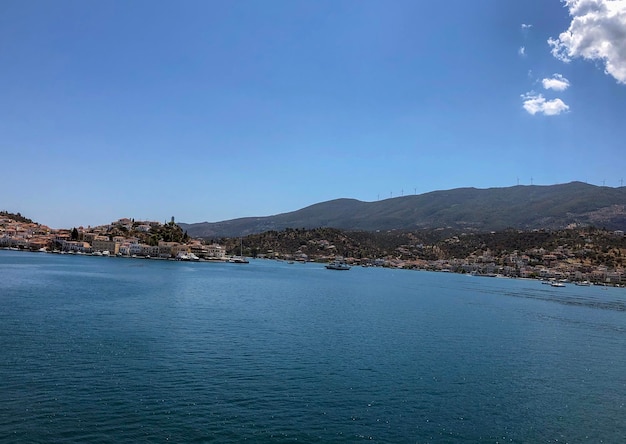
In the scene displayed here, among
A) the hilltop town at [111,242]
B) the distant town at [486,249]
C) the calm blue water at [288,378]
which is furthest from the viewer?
the hilltop town at [111,242]

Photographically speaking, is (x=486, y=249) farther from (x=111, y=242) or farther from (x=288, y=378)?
(x=288, y=378)

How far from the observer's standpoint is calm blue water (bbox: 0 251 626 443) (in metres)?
14.7

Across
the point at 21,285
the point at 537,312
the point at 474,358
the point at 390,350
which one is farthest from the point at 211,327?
the point at 537,312

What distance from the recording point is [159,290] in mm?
53750

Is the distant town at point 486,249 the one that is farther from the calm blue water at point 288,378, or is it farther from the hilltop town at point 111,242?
the calm blue water at point 288,378

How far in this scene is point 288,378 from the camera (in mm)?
19812

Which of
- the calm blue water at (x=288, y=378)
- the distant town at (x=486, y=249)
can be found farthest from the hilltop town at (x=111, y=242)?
the calm blue water at (x=288, y=378)

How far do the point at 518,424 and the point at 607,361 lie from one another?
15583 mm

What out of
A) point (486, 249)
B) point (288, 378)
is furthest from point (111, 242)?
point (288, 378)

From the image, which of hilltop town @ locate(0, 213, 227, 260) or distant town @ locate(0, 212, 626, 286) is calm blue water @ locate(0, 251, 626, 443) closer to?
distant town @ locate(0, 212, 626, 286)

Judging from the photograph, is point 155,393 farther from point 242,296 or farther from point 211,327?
point 242,296

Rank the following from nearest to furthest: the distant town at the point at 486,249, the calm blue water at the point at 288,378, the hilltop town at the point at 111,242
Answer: the calm blue water at the point at 288,378, the distant town at the point at 486,249, the hilltop town at the point at 111,242

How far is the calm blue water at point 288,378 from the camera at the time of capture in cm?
1466

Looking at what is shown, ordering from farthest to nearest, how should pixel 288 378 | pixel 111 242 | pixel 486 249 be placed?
pixel 486 249
pixel 111 242
pixel 288 378
